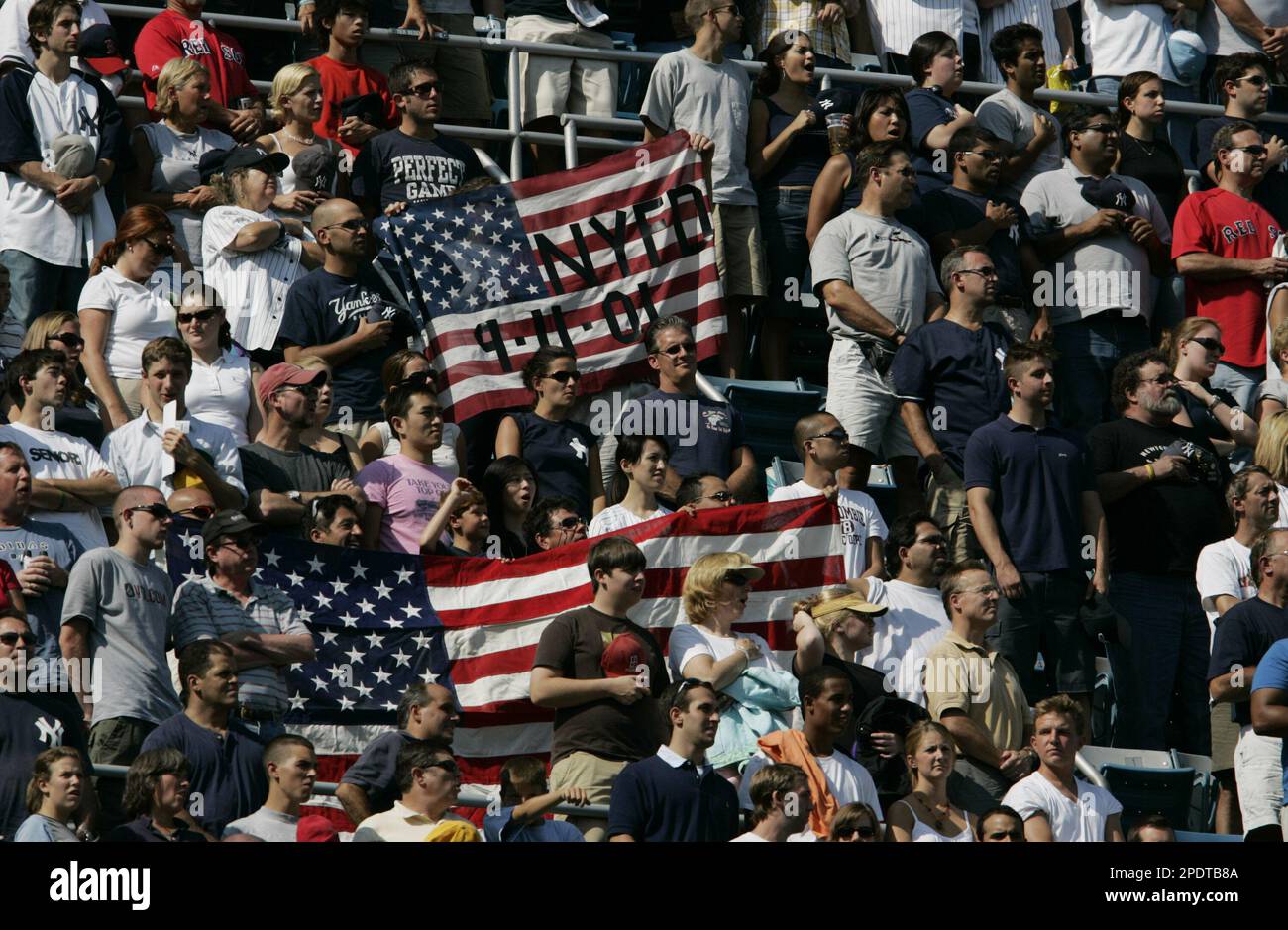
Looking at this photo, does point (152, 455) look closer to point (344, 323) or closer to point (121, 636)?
point (121, 636)

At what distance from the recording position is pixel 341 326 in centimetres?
1391

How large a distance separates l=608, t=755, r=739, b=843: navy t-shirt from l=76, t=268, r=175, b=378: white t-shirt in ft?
13.6

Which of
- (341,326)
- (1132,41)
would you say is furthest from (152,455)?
(1132,41)

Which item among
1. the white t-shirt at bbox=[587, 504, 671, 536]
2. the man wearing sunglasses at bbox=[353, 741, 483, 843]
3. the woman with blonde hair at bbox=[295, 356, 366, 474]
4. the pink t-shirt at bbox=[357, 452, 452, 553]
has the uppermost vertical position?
the woman with blonde hair at bbox=[295, 356, 366, 474]

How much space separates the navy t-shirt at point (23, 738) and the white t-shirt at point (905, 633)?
3893mm

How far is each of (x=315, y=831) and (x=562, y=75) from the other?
7604mm

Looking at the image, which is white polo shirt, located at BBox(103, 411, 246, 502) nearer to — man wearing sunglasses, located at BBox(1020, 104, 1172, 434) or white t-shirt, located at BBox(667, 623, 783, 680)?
white t-shirt, located at BBox(667, 623, 783, 680)

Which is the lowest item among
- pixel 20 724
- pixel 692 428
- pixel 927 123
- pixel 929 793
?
pixel 929 793

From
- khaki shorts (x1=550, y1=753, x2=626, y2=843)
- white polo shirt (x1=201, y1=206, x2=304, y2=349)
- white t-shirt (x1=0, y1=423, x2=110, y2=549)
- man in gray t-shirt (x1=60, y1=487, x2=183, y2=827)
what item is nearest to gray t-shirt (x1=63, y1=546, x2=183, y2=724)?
man in gray t-shirt (x1=60, y1=487, x2=183, y2=827)

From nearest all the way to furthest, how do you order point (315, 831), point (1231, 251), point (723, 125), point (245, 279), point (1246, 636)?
1. point (315, 831)
2. point (1246, 636)
3. point (245, 279)
4. point (723, 125)
5. point (1231, 251)

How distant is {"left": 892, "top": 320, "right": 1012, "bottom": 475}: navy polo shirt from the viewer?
1420 cm

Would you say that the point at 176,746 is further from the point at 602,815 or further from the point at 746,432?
the point at 746,432
